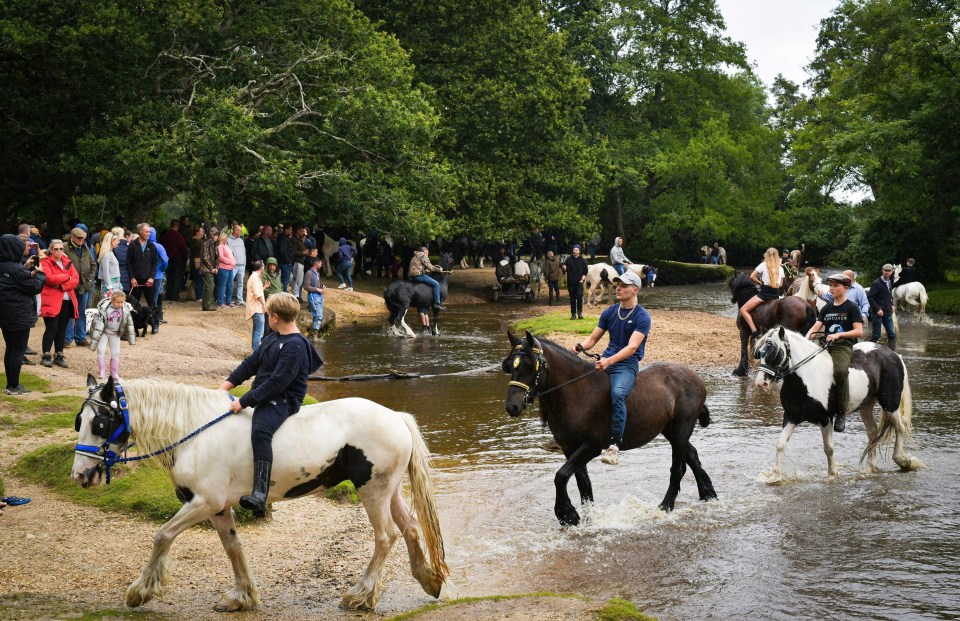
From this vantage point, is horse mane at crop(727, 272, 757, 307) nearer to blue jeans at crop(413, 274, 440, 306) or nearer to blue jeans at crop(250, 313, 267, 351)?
blue jeans at crop(413, 274, 440, 306)

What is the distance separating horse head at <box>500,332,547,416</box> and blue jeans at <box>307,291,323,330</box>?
14251 mm

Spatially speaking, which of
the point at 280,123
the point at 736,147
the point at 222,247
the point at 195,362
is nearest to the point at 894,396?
the point at 195,362

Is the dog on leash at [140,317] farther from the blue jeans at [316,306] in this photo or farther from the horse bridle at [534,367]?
the horse bridle at [534,367]

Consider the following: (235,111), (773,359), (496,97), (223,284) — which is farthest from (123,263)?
(496,97)

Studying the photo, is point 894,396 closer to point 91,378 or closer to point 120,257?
point 91,378

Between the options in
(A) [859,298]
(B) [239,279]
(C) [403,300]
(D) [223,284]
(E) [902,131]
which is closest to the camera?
(A) [859,298]

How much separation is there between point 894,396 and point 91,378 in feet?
29.0

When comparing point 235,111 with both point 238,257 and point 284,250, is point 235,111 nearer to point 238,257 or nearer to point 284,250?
point 238,257

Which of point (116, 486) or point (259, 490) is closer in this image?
point (259, 490)

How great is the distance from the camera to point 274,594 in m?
7.03

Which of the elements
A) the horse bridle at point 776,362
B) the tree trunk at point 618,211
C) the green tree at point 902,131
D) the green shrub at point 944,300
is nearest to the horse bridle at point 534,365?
the horse bridle at point 776,362

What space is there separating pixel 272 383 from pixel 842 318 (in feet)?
24.0

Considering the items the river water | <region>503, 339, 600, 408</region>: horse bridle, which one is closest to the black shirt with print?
the river water

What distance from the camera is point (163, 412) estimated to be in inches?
269
